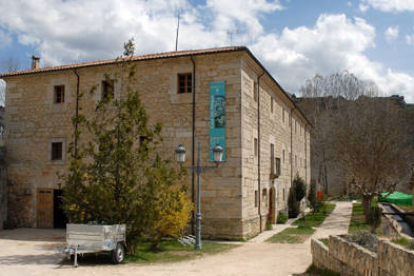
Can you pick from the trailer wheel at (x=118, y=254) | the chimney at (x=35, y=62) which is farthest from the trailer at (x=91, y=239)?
the chimney at (x=35, y=62)

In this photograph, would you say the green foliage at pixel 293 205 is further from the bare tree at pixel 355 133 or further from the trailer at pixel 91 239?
the trailer at pixel 91 239

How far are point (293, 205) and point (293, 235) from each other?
22.6 ft

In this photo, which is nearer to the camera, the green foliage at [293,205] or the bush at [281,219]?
the bush at [281,219]

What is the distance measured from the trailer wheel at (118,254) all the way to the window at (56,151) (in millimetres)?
8204

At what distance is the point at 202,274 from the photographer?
27.6ft

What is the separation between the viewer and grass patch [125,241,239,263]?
10203 mm

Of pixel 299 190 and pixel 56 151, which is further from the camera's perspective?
pixel 299 190

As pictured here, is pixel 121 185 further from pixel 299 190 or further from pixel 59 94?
pixel 299 190

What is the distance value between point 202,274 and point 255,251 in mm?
3492

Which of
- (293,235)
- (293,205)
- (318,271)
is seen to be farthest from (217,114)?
(293,205)

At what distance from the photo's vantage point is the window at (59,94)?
55.3ft

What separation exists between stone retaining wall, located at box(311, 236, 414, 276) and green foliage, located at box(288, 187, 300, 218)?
498 inches

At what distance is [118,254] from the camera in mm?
9570

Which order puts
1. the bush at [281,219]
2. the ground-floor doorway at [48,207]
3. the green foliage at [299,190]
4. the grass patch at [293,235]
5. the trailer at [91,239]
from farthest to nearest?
the green foliage at [299,190] → the bush at [281,219] → the ground-floor doorway at [48,207] → the grass patch at [293,235] → the trailer at [91,239]
